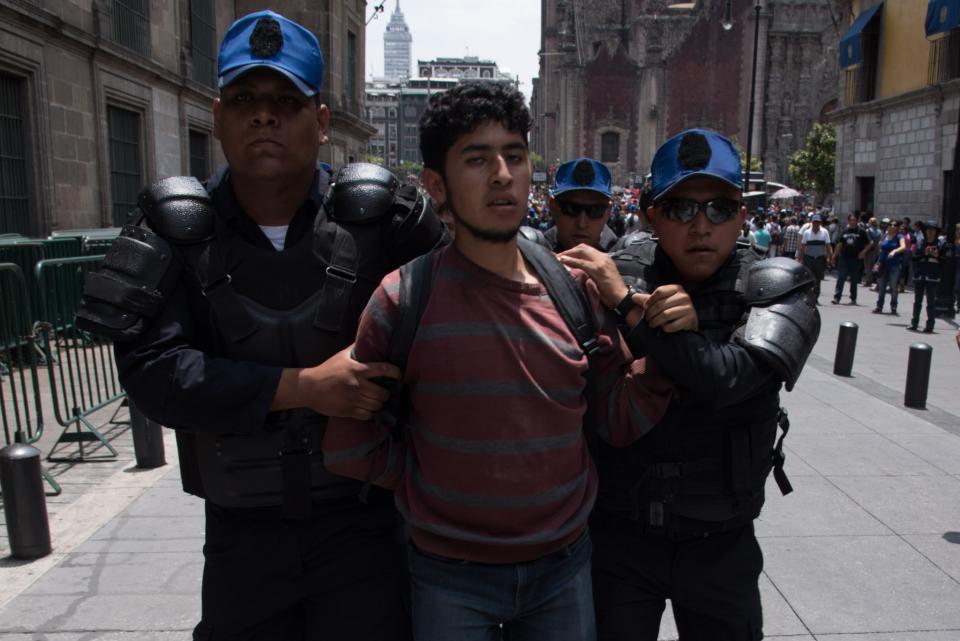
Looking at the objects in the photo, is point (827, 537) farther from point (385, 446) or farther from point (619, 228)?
point (619, 228)

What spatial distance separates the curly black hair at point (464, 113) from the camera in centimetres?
174

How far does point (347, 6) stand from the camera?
22.9 meters

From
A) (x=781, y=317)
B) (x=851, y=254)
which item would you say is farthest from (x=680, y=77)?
(x=781, y=317)

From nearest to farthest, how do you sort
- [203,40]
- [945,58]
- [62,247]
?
[62,247] → [203,40] → [945,58]

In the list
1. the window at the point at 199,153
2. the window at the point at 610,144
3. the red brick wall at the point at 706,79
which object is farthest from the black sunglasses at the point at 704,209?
the window at the point at 610,144

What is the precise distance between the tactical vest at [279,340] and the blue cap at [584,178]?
8.52 feet

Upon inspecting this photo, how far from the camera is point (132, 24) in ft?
43.6

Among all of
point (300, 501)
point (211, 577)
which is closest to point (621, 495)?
Result: point (300, 501)

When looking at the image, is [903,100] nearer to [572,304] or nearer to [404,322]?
[572,304]

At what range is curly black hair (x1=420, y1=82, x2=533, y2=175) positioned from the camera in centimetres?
174

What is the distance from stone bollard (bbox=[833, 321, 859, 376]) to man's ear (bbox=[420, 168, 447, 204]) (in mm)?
8220

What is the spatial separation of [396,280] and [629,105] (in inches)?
2866

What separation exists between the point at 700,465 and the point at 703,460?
2 cm

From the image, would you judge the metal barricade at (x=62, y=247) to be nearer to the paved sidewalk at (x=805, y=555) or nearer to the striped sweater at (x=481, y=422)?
the paved sidewalk at (x=805, y=555)
